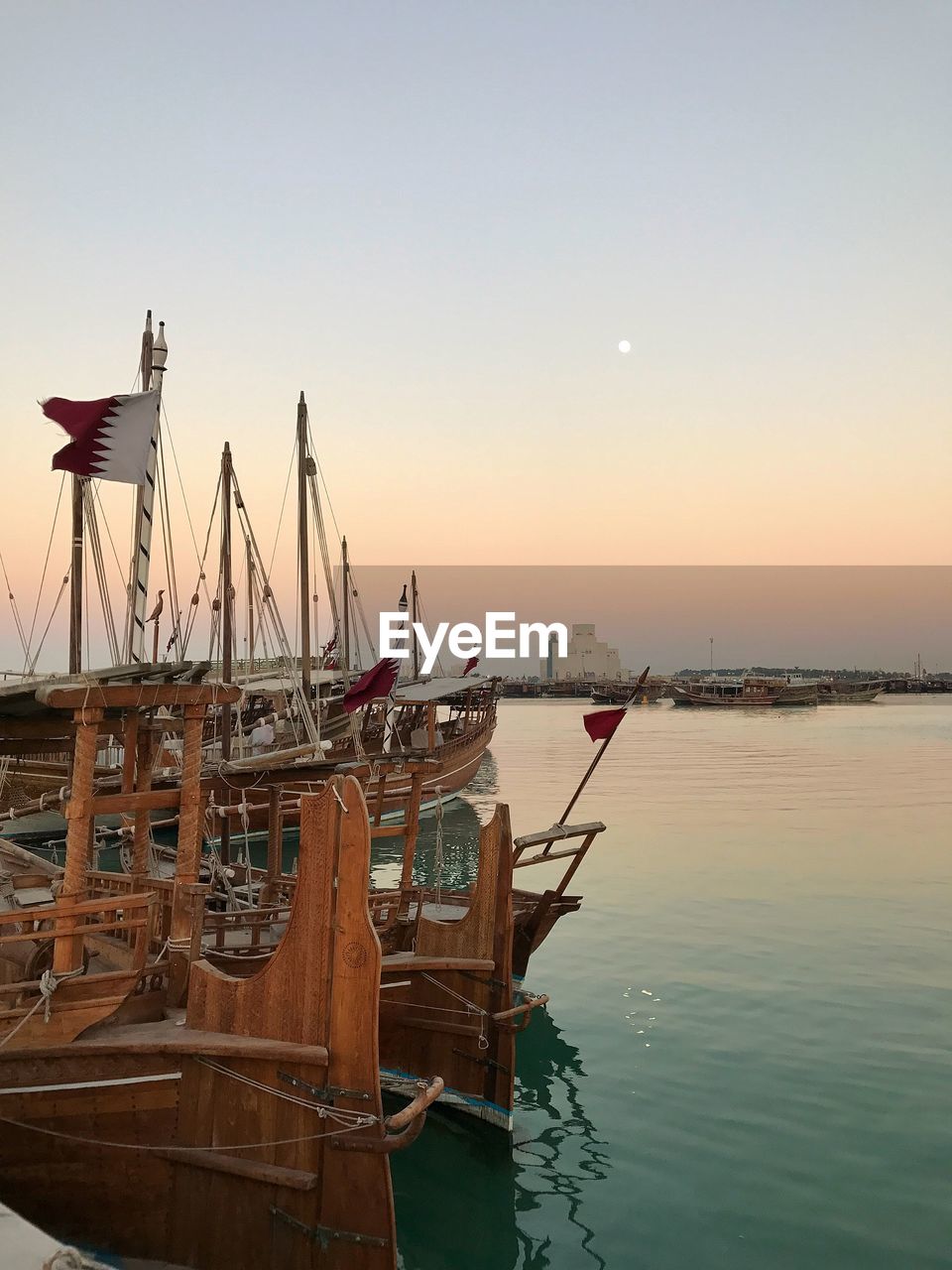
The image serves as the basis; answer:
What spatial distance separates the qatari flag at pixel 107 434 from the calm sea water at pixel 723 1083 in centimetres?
748

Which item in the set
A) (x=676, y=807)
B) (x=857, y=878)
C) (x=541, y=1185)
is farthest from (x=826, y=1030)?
(x=676, y=807)

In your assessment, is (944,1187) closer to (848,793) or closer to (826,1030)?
(826,1030)

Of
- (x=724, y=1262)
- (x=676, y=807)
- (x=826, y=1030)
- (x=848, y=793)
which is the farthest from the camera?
(x=848, y=793)

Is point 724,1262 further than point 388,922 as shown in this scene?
No

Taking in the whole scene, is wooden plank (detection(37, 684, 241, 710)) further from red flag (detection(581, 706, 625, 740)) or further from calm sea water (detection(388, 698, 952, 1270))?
red flag (detection(581, 706, 625, 740))

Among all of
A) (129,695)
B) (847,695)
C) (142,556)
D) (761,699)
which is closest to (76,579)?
(142,556)

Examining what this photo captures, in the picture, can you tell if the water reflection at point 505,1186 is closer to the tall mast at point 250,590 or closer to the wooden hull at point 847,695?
the tall mast at point 250,590

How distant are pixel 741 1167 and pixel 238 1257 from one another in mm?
4942

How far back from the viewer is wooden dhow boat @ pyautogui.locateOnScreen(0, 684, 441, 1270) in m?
5.93

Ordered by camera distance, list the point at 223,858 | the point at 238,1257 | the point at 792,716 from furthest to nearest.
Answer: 1. the point at 792,716
2. the point at 223,858
3. the point at 238,1257

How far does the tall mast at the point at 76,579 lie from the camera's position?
59.1 feet

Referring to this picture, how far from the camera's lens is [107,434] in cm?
934

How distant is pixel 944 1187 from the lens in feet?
27.3

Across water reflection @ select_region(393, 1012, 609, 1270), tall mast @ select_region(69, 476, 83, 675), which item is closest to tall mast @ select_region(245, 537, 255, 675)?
tall mast @ select_region(69, 476, 83, 675)
